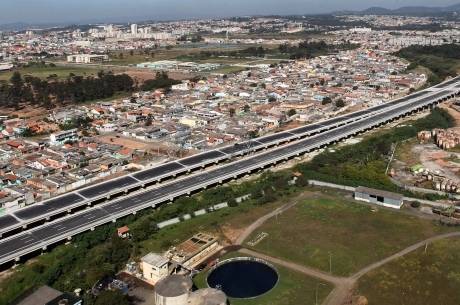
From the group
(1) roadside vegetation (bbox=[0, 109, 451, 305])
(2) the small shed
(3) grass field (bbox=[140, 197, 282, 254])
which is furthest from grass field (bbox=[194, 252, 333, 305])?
(2) the small shed

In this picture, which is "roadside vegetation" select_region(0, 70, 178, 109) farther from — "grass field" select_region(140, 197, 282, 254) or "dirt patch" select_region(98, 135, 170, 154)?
"grass field" select_region(140, 197, 282, 254)

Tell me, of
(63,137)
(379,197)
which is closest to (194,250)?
(379,197)

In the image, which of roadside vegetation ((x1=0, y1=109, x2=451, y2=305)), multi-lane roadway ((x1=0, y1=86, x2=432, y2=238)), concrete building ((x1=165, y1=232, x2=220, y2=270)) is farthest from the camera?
multi-lane roadway ((x1=0, y1=86, x2=432, y2=238))

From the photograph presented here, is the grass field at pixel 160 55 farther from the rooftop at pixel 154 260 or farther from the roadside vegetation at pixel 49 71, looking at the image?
the rooftop at pixel 154 260

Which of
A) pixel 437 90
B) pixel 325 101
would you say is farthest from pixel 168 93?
pixel 437 90

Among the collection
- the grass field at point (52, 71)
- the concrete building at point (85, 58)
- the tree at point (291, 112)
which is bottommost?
the tree at point (291, 112)

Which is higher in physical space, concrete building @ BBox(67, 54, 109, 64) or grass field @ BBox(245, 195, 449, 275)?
concrete building @ BBox(67, 54, 109, 64)

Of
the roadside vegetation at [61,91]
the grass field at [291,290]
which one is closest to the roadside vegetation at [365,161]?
→ the grass field at [291,290]
